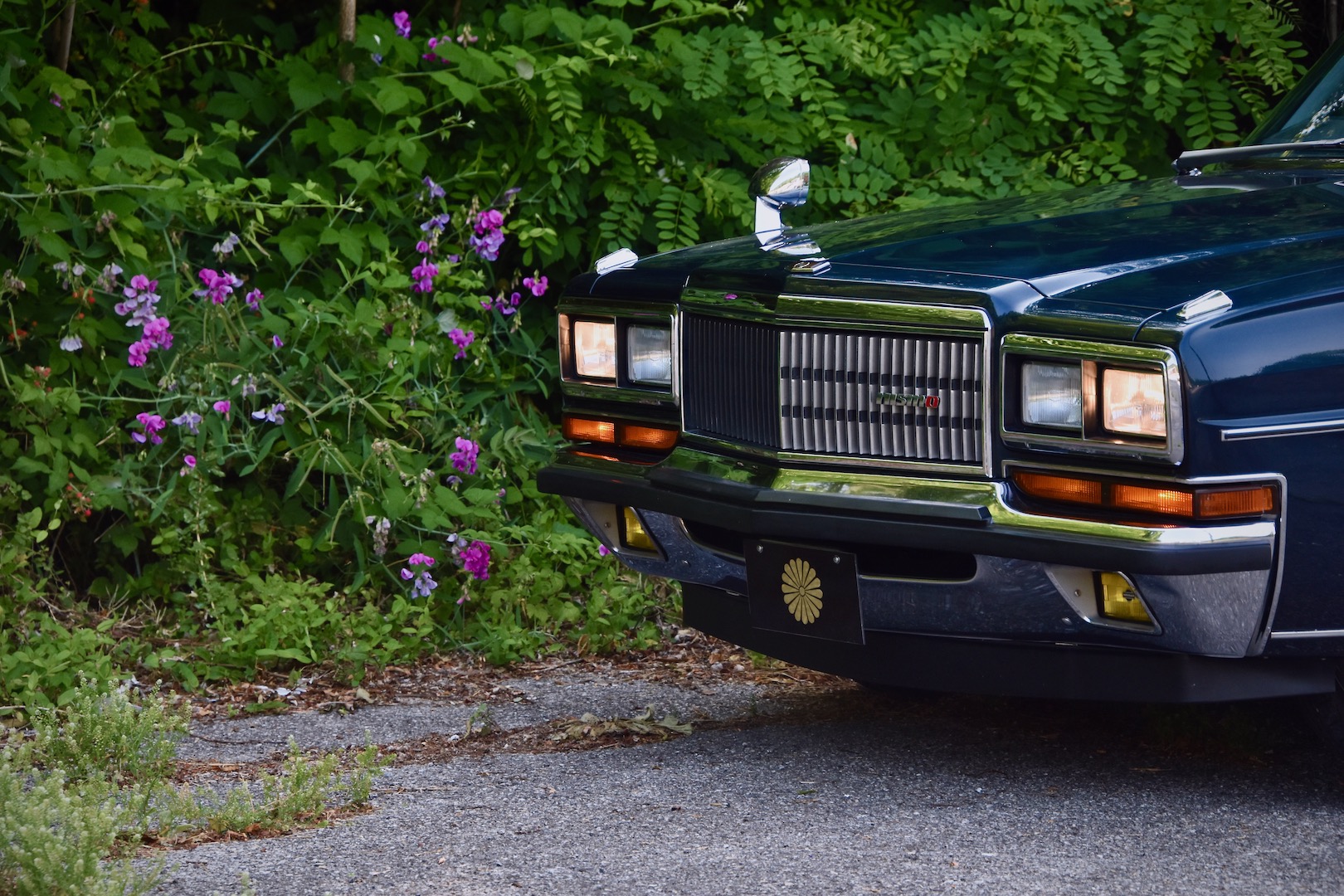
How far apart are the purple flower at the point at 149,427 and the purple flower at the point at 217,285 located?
1.33ft

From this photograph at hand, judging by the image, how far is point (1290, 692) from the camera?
3.20m

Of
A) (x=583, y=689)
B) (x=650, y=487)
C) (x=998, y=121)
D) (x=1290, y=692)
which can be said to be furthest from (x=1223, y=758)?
(x=998, y=121)

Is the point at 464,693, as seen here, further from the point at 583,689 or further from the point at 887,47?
the point at 887,47

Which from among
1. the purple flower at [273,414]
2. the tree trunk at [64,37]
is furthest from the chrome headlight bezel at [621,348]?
the tree trunk at [64,37]

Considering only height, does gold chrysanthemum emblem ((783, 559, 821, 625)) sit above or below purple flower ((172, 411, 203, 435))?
below

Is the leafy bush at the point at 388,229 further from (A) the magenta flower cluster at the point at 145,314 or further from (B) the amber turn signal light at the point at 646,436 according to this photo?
(B) the amber turn signal light at the point at 646,436

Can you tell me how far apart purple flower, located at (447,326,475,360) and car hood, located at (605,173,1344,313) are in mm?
1525

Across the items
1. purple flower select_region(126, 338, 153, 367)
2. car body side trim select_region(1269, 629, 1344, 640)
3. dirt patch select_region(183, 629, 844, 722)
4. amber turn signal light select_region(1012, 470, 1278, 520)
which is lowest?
dirt patch select_region(183, 629, 844, 722)

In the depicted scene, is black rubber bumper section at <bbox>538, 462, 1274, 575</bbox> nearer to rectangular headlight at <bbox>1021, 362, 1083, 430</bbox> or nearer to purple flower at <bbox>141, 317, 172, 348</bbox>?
rectangular headlight at <bbox>1021, 362, 1083, 430</bbox>

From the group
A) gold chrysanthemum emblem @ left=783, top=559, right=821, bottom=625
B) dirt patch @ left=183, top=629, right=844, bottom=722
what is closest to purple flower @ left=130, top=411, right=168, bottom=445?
dirt patch @ left=183, top=629, right=844, bottom=722

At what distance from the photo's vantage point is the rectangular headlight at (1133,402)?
9.64 feet

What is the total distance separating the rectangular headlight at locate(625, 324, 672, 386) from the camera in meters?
3.81

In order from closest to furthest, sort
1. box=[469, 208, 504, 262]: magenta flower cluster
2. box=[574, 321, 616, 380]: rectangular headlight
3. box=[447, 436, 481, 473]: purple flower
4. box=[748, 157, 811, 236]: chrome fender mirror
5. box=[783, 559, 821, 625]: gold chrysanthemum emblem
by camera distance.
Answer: box=[783, 559, 821, 625]: gold chrysanthemum emblem, box=[574, 321, 616, 380]: rectangular headlight, box=[748, 157, 811, 236]: chrome fender mirror, box=[447, 436, 481, 473]: purple flower, box=[469, 208, 504, 262]: magenta flower cluster

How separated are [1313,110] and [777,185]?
142cm
